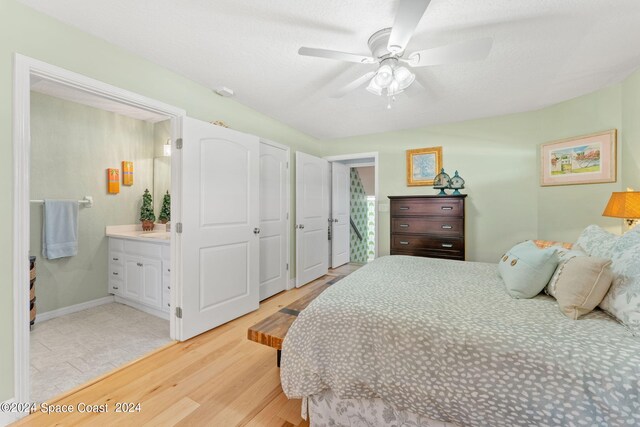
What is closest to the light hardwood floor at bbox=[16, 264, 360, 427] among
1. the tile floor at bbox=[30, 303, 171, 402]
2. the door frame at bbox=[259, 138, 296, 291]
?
the tile floor at bbox=[30, 303, 171, 402]

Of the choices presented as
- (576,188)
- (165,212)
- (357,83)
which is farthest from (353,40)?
(165,212)

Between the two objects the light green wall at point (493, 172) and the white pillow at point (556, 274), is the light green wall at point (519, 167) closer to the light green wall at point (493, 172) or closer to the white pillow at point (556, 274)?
the light green wall at point (493, 172)

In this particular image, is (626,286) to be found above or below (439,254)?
above

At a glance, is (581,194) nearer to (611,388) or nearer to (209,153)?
(611,388)

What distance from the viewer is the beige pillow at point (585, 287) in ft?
3.70

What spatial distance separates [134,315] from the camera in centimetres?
280

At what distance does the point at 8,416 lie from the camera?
4.59 feet

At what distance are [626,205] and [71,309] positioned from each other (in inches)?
201

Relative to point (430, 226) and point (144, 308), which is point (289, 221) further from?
point (144, 308)

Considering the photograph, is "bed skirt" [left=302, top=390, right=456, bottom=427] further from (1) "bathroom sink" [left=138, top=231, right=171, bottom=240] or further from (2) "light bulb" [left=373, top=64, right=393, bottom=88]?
(1) "bathroom sink" [left=138, top=231, right=171, bottom=240]

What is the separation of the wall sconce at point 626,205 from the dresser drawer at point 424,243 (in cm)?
126

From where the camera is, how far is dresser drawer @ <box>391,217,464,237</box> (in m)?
3.06

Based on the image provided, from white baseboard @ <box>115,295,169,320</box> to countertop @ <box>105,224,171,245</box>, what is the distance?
733 millimetres

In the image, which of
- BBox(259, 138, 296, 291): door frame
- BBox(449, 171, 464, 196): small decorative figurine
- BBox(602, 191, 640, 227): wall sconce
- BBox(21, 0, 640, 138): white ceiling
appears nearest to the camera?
BBox(21, 0, 640, 138): white ceiling
